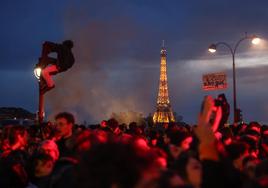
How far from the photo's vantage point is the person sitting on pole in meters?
14.0

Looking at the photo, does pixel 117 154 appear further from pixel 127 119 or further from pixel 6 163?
pixel 127 119

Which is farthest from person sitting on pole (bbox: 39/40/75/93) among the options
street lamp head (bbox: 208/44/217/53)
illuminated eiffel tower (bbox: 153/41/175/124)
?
illuminated eiffel tower (bbox: 153/41/175/124)

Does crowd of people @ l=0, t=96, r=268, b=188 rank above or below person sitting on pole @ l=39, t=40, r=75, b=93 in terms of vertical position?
below

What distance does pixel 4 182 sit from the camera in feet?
23.0

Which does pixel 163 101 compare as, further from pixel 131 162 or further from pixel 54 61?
pixel 131 162

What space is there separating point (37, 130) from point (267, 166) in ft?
36.0

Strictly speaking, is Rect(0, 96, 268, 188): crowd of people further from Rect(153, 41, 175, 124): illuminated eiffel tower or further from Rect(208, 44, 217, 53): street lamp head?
Rect(153, 41, 175, 124): illuminated eiffel tower

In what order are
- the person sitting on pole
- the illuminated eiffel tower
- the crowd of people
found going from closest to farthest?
1. the crowd of people
2. the person sitting on pole
3. the illuminated eiffel tower

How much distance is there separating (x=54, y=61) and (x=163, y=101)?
8622 cm

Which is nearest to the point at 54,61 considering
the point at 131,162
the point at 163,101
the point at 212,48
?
the point at 131,162

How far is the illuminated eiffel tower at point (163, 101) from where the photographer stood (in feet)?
315

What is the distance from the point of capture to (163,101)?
100125 mm

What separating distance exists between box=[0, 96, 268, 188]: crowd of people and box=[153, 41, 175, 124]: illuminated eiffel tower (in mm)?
85497

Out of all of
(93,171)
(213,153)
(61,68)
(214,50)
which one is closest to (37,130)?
(61,68)
